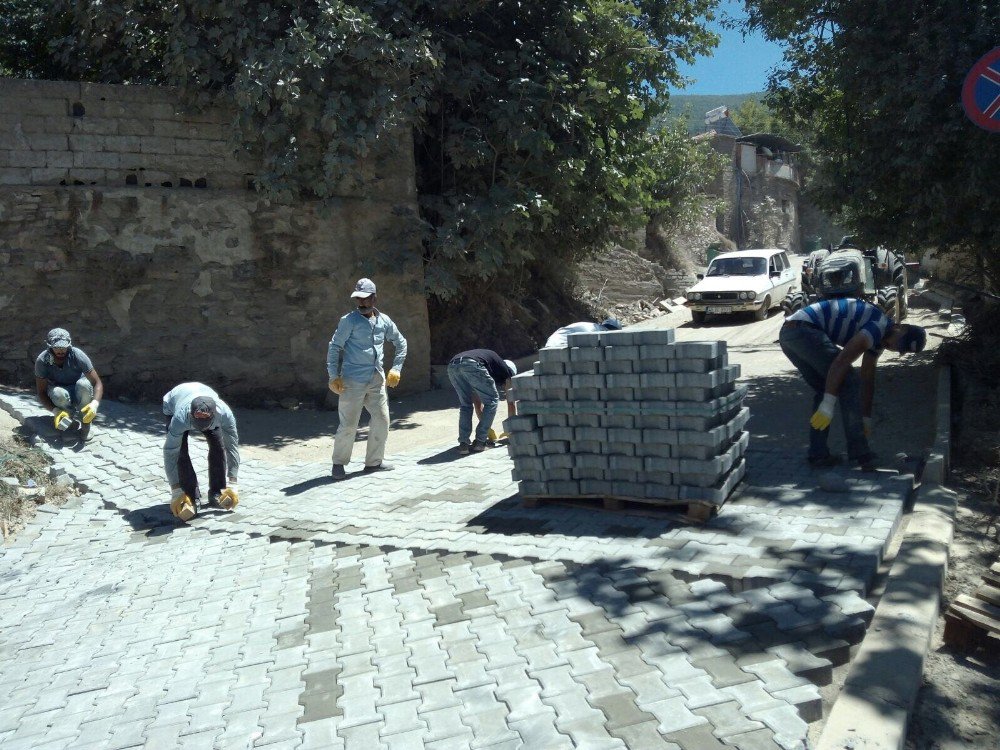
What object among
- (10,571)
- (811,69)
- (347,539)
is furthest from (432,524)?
(811,69)

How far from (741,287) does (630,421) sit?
13100 millimetres

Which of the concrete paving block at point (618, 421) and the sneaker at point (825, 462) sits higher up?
the concrete paving block at point (618, 421)

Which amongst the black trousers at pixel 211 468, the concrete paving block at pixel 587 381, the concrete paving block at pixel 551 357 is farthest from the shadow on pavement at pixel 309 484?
the concrete paving block at pixel 587 381

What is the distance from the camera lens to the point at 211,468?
7.33 meters

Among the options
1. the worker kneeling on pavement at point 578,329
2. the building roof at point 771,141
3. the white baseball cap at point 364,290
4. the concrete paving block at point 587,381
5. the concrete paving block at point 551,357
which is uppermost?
the building roof at point 771,141

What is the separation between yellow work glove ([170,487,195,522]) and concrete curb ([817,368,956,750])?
513 centimetres

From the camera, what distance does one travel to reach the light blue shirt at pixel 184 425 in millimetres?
6789

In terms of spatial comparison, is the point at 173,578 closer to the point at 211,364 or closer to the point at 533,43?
the point at 211,364

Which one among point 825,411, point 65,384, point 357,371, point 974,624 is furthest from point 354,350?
point 974,624

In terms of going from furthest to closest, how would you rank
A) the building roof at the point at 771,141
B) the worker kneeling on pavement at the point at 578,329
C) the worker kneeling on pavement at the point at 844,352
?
1. the building roof at the point at 771,141
2. the worker kneeling on pavement at the point at 578,329
3. the worker kneeling on pavement at the point at 844,352

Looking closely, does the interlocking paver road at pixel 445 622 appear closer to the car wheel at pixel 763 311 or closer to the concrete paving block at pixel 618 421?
the concrete paving block at pixel 618 421

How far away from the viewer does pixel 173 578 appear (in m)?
5.85

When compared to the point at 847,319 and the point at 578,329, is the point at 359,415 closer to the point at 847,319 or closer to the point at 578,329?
the point at 578,329

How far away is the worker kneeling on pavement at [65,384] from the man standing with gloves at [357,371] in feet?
8.89
